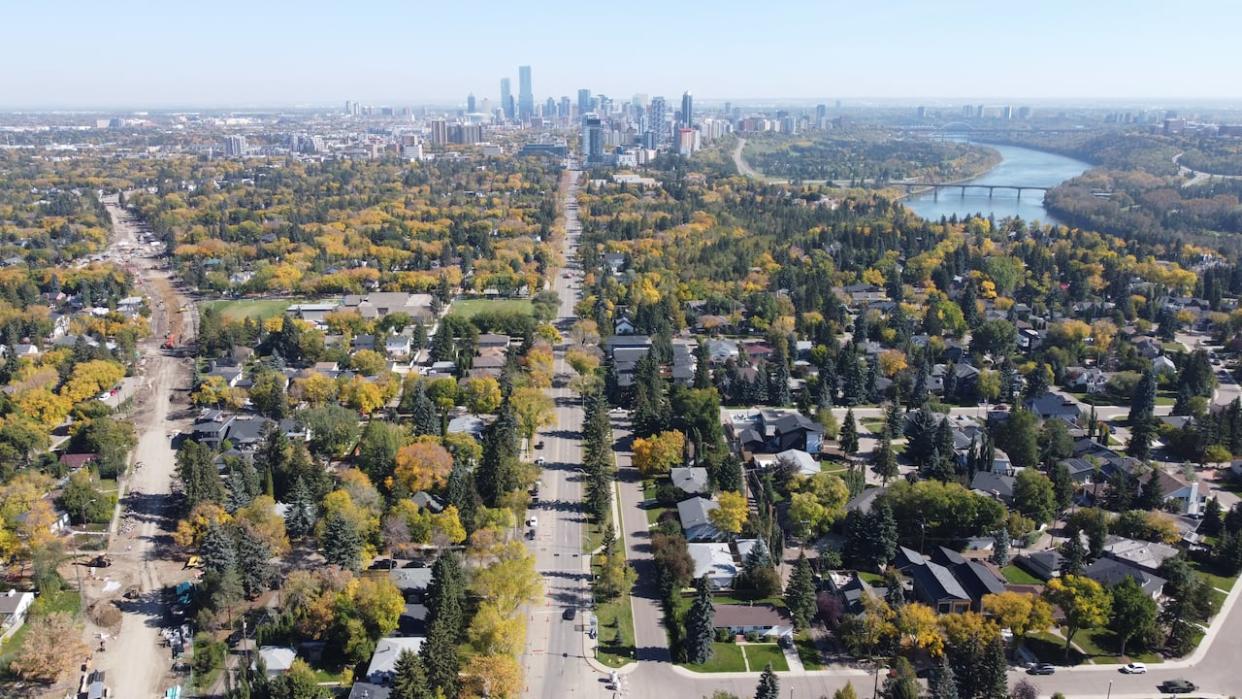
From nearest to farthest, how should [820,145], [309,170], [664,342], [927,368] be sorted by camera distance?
[927,368] → [664,342] → [309,170] → [820,145]

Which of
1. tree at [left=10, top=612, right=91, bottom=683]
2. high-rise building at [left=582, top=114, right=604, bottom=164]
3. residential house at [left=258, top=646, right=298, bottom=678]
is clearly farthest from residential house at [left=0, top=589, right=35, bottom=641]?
high-rise building at [left=582, top=114, right=604, bottom=164]

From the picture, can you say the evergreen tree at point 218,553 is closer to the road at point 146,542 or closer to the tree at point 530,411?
the road at point 146,542

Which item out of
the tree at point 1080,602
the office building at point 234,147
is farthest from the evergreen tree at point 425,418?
the office building at point 234,147

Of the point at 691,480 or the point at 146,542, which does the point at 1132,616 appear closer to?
the point at 691,480

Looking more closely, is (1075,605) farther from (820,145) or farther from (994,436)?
(820,145)

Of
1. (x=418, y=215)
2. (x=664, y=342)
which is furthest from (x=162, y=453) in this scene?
(x=418, y=215)
